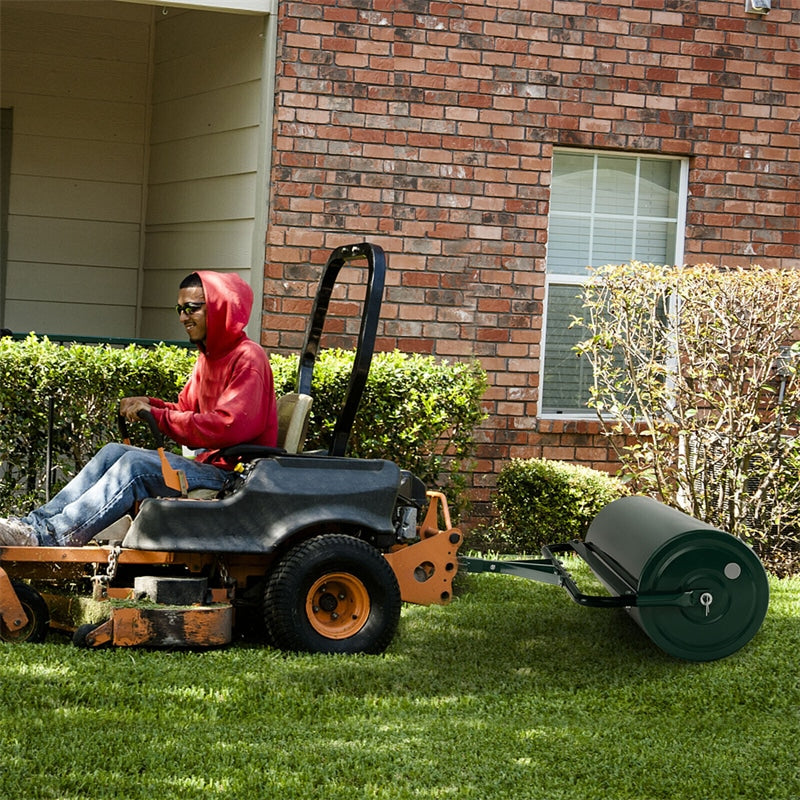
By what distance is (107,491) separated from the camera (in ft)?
17.7

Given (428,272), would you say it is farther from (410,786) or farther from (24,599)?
(410,786)

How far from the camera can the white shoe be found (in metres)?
5.22

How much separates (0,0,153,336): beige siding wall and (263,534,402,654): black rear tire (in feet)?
17.6

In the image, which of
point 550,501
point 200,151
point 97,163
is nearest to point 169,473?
point 550,501

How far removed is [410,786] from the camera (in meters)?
4.09

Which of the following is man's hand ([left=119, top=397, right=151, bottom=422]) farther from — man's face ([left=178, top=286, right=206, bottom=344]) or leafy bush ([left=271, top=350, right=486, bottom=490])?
leafy bush ([left=271, top=350, right=486, bottom=490])

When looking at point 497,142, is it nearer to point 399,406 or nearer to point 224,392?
point 399,406

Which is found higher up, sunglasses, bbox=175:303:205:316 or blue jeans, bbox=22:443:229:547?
sunglasses, bbox=175:303:205:316

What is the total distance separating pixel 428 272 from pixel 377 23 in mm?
1691

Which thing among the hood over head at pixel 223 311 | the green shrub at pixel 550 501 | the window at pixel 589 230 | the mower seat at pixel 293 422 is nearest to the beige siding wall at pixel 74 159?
the window at pixel 589 230

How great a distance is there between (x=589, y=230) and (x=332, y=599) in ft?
14.7

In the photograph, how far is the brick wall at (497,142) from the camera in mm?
8312

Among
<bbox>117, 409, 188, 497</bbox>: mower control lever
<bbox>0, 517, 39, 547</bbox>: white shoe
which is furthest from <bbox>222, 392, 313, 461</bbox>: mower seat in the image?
<bbox>0, 517, 39, 547</bbox>: white shoe

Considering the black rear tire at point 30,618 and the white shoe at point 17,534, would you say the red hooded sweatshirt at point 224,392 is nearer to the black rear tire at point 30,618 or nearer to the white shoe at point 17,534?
the white shoe at point 17,534
